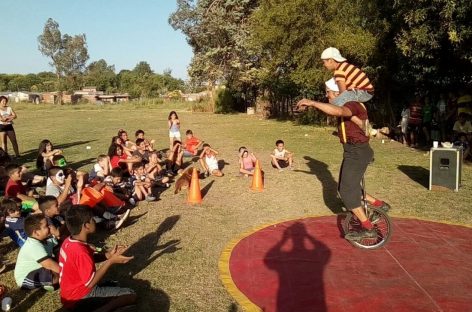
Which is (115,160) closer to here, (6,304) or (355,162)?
(6,304)

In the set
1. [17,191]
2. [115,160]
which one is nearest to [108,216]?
[17,191]

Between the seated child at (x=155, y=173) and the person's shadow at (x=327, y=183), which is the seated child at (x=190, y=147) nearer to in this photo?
the seated child at (x=155, y=173)

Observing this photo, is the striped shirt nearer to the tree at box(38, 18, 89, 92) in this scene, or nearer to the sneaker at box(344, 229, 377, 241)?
the sneaker at box(344, 229, 377, 241)

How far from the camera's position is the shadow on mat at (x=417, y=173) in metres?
9.92

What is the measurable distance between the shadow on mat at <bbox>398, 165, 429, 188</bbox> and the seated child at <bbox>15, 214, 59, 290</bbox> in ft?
25.0

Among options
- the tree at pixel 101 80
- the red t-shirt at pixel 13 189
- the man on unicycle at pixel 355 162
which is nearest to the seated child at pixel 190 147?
the red t-shirt at pixel 13 189

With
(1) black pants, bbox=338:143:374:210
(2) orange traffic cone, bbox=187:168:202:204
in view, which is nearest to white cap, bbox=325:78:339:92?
(1) black pants, bbox=338:143:374:210

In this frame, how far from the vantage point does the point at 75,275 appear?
396 cm

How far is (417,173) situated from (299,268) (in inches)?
268

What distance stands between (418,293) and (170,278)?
2668 millimetres

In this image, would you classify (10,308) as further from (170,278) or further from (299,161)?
(299,161)

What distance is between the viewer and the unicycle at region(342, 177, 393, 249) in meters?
5.80

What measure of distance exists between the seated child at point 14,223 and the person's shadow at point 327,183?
486 cm

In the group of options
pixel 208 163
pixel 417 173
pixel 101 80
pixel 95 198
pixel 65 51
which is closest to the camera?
pixel 95 198
